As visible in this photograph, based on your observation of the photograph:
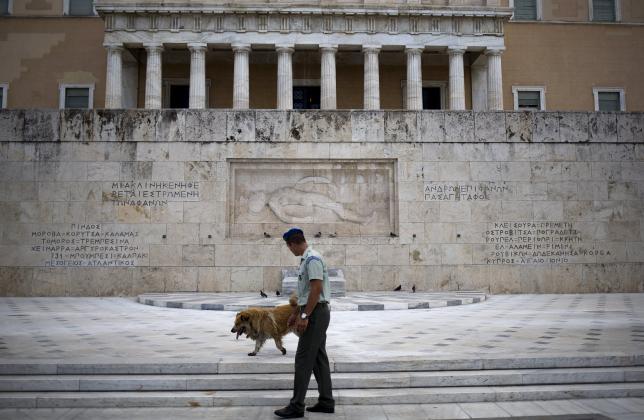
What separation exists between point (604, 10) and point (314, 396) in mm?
46738

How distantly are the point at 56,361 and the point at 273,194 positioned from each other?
11933 millimetres

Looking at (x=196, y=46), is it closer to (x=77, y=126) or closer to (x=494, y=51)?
(x=494, y=51)

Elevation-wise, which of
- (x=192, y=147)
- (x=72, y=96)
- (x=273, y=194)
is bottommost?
(x=273, y=194)

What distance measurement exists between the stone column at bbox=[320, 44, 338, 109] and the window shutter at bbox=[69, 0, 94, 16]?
17791 millimetres

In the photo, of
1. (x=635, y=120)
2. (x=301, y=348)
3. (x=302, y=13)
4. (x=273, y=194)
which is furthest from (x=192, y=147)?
(x=302, y=13)

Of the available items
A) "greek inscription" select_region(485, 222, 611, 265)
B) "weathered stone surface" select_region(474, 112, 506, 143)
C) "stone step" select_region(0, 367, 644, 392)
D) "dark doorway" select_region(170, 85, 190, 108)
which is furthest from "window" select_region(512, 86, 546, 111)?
"stone step" select_region(0, 367, 644, 392)

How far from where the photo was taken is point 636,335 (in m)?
9.55

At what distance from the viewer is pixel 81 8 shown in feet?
135

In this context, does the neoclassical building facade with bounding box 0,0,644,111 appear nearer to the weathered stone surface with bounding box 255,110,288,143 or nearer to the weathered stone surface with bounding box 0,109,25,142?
the weathered stone surface with bounding box 0,109,25,142

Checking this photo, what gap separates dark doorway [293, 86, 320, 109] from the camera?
42.5m

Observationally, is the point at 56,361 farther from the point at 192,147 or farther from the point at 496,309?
the point at 192,147

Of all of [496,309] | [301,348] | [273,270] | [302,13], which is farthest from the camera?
[302,13]

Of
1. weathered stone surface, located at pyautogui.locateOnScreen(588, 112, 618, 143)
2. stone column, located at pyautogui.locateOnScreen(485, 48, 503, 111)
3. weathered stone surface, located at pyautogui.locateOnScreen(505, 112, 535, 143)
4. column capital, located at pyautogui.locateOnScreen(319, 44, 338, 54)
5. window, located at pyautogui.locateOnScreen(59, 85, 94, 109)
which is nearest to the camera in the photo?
weathered stone surface, located at pyautogui.locateOnScreen(505, 112, 535, 143)

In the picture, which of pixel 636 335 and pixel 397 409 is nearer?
A: pixel 397 409
